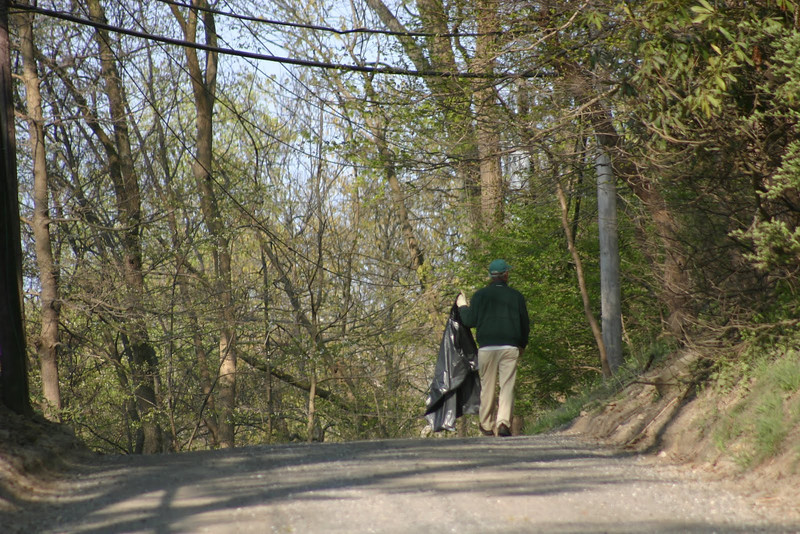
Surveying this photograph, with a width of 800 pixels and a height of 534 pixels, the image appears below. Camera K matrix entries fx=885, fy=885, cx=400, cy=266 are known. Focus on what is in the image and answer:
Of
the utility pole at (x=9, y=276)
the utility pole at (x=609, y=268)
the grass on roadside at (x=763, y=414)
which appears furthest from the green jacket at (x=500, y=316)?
the utility pole at (x=9, y=276)

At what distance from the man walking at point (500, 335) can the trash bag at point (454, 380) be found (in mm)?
846

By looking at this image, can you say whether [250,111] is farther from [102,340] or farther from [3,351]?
[3,351]

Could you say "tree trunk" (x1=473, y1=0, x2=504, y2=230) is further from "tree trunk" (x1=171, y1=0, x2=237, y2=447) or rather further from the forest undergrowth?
"tree trunk" (x1=171, y1=0, x2=237, y2=447)

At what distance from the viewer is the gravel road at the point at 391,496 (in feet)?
15.5

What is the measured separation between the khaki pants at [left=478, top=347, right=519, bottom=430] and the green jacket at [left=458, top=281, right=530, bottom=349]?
4.6 inches

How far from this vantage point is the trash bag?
11766 mm

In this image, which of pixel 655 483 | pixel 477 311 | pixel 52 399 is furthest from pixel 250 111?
pixel 655 483

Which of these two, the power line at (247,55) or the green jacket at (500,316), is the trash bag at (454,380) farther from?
the power line at (247,55)

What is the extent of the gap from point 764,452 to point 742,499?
675 millimetres

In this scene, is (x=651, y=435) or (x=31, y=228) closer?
(x=651, y=435)

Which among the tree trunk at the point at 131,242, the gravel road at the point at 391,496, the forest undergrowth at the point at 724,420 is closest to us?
the gravel road at the point at 391,496

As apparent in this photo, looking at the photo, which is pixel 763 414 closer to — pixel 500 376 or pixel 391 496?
pixel 391 496

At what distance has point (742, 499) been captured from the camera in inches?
215

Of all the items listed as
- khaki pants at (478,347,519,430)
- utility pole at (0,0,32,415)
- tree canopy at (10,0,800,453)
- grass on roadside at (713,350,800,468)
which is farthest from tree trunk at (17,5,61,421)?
grass on roadside at (713,350,800,468)
